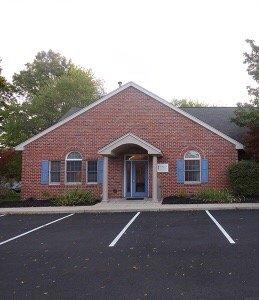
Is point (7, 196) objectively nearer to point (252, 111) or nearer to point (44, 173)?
point (44, 173)

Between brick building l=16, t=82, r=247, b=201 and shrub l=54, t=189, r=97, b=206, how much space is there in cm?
135

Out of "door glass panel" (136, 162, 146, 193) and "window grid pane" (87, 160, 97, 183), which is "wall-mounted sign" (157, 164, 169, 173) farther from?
"window grid pane" (87, 160, 97, 183)

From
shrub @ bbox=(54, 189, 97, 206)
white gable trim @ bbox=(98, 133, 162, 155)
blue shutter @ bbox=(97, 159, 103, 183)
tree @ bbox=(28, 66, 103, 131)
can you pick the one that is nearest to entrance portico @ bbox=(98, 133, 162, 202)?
blue shutter @ bbox=(97, 159, 103, 183)

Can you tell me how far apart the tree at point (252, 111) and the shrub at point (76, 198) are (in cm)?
918

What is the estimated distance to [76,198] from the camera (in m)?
21.2

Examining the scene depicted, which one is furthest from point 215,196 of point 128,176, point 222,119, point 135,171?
point 222,119

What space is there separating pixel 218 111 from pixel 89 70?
1143 inches

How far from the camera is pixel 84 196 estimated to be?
21422 mm

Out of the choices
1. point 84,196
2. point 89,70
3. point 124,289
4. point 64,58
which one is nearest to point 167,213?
point 84,196

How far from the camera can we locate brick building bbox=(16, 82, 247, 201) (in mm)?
→ 22719

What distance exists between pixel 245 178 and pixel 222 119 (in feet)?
22.9

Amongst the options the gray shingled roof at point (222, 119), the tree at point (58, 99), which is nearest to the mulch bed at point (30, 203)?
the gray shingled roof at point (222, 119)

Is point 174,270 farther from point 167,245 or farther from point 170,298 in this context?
point 167,245

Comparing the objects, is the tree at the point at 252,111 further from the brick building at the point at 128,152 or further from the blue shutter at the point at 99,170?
the blue shutter at the point at 99,170
